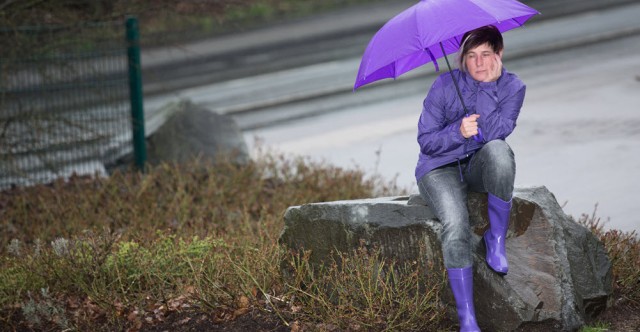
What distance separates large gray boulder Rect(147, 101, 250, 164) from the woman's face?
5.41 meters

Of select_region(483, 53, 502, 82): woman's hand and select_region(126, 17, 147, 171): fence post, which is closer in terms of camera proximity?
select_region(483, 53, 502, 82): woman's hand

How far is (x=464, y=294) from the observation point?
5.16m

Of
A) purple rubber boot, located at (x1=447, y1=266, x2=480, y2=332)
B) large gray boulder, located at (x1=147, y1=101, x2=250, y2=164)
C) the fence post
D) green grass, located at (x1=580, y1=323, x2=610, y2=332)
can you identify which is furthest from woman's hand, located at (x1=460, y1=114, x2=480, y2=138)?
the fence post

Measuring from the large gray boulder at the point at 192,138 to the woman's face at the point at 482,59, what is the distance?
541cm

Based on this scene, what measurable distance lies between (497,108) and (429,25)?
2.03 ft

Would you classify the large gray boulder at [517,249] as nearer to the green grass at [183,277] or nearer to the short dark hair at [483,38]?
the green grass at [183,277]

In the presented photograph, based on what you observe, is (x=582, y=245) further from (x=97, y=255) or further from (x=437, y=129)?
(x=97, y=255)

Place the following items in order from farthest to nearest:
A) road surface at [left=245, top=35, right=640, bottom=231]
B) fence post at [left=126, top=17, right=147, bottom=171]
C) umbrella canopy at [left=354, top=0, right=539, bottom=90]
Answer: fence post at [left=126, top=17, right=147, bottom=171]
road surface at [left=245, top=35, right=640, bottom=231]
umbrella canopy at [left=354, top=0, right=539, bottom=90]

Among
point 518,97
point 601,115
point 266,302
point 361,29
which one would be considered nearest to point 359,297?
point 266,302

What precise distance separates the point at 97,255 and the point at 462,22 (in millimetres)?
2762

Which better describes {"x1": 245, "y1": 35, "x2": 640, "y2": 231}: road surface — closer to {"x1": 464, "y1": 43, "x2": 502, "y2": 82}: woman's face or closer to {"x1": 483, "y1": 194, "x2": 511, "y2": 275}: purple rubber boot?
{"x1": 483, "y1": 194, "x2": 511, "y2": 275}: purple rubber boot

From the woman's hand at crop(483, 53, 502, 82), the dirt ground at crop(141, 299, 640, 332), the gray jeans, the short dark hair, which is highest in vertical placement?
the short dark hair

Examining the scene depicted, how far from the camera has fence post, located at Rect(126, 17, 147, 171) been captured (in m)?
10.2

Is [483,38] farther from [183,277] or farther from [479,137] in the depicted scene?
[183,277]
